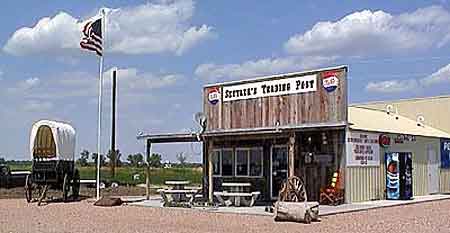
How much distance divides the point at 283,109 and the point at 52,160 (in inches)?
357

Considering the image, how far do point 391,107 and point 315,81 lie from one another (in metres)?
13.6

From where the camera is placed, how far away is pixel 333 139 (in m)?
23.6

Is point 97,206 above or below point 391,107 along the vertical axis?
below

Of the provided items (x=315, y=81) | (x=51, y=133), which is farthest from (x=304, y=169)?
(x=51, y=133)

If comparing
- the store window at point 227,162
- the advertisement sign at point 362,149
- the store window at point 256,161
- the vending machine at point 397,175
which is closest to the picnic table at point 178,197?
the store window at point 227,162

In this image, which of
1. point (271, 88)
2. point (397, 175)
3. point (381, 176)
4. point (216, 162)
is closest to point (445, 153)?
point (397, 175)

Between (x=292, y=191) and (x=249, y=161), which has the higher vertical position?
(x=249, y=161)

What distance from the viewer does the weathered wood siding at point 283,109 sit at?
23.2 metres

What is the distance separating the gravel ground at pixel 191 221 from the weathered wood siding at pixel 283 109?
3.71m

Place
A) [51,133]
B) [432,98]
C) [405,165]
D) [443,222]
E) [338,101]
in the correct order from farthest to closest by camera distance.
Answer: [432,98] → [51,133] → [405,165] → [338,101] → [443,222]

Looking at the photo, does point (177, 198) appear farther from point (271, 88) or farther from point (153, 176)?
point (153, 176)

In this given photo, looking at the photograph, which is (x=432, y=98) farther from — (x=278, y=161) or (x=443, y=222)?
(x=443, y=222)

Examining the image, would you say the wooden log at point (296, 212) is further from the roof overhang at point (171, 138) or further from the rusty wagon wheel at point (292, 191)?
the roof overhang at point (171, 138)

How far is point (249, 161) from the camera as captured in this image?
2662 centimetres
